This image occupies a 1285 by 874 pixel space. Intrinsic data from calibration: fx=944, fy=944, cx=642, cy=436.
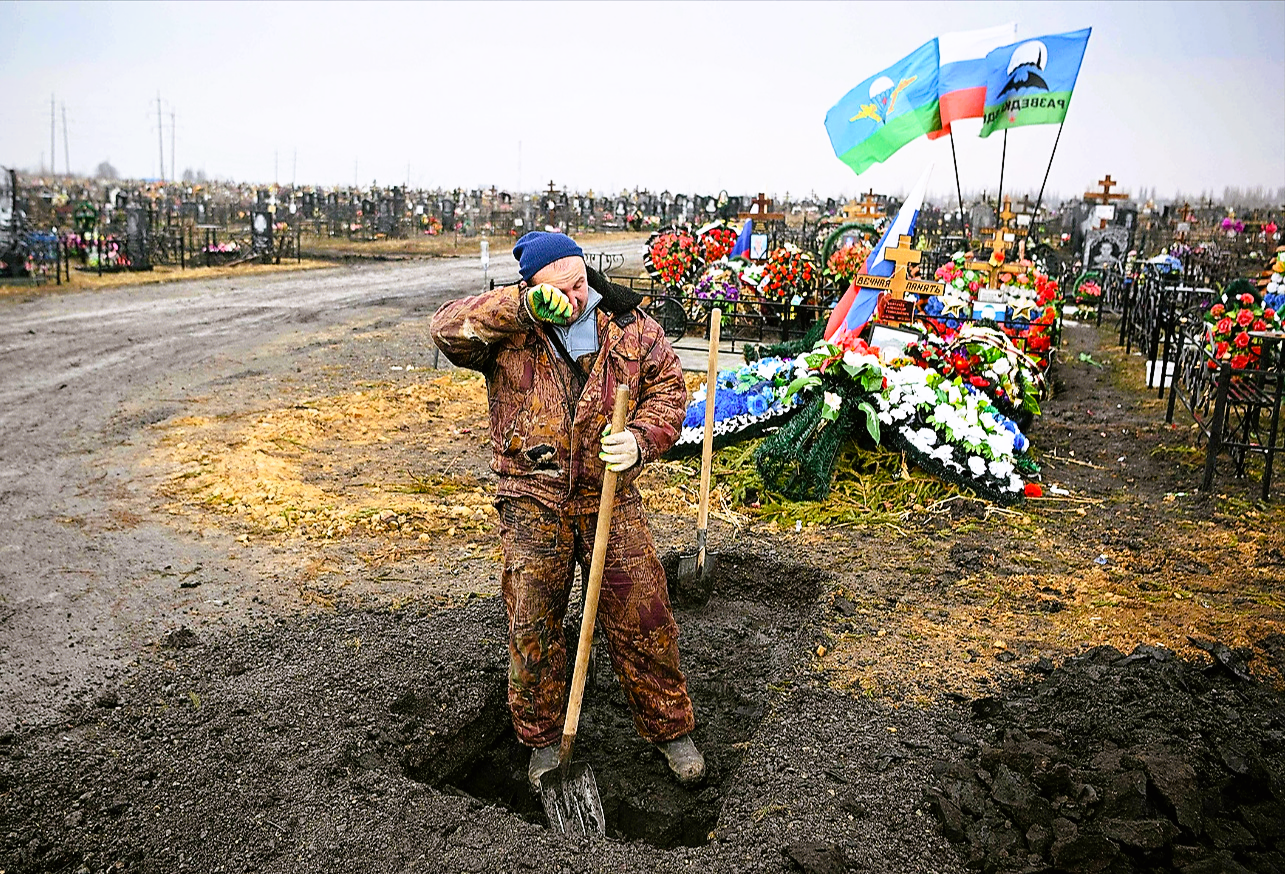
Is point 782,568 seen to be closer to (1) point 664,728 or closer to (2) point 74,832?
(1) point 664,728

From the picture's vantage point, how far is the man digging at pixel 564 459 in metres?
3.22

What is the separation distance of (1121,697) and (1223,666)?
650 mm

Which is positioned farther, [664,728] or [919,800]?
[664,728]

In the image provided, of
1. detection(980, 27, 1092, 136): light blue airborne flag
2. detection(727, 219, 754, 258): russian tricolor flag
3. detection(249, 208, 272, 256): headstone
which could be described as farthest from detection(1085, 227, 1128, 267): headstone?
detection(249, 208, 272, 256): headstone

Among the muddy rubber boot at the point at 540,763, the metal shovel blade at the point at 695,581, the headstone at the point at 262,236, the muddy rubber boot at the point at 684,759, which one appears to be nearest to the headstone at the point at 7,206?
the headstone at the point at 262,236

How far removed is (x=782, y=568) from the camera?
5.36 m

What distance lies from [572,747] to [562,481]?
0.91m

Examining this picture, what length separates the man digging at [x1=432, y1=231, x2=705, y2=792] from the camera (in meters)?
3.22

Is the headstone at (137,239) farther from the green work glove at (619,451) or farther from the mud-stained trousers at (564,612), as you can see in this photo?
the green work glove at (619,451)

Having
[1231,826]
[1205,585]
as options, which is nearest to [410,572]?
[1231,826]

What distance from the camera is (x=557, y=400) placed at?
3268 millimetres

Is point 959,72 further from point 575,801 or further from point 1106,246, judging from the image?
point 1106,246

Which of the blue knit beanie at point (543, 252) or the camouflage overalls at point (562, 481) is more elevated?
the blue knit beanie at point (543, 252)

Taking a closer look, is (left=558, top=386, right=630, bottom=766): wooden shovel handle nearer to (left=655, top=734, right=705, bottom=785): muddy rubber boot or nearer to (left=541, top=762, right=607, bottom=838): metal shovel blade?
(left=541, top=762, right=607, bottom=838): metal shovel blade
